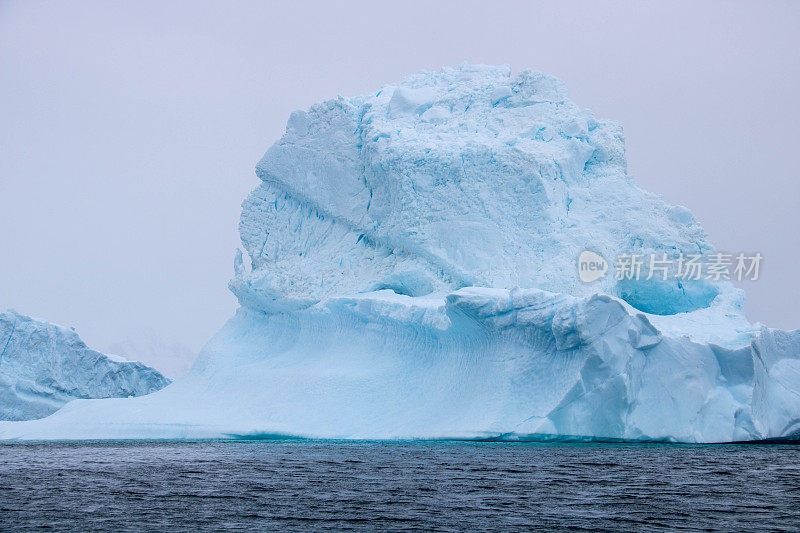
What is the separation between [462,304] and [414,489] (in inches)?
202

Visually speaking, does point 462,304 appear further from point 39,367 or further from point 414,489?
point 39,367

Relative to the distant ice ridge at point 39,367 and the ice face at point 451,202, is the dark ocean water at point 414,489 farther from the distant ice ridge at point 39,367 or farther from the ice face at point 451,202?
the distant ice ridge at point 39,367

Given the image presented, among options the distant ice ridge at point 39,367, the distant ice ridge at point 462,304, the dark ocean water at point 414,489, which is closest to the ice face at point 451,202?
the distant ice ridge at point 462,304

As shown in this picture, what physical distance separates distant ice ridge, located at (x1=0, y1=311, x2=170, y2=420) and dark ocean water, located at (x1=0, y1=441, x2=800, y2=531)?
7.57 metres

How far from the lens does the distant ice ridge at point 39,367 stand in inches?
846

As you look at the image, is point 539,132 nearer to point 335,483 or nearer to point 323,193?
point 323,193

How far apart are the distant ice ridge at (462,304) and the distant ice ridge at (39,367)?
3127 mm

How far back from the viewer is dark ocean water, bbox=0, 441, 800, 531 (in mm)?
7656

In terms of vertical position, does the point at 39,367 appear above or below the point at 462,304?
below

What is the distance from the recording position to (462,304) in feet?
46.6

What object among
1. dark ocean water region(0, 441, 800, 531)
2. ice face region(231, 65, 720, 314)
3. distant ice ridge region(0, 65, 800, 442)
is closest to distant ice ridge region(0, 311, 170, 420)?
distant ice ridge region(0, 65, 800, 442)

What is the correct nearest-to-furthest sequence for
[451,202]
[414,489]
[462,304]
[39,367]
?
1. [414,489]
2. [462,304]
3. [451,202]
4. [39,367]

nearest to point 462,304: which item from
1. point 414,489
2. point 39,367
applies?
point 414,489

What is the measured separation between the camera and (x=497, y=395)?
561 inches
